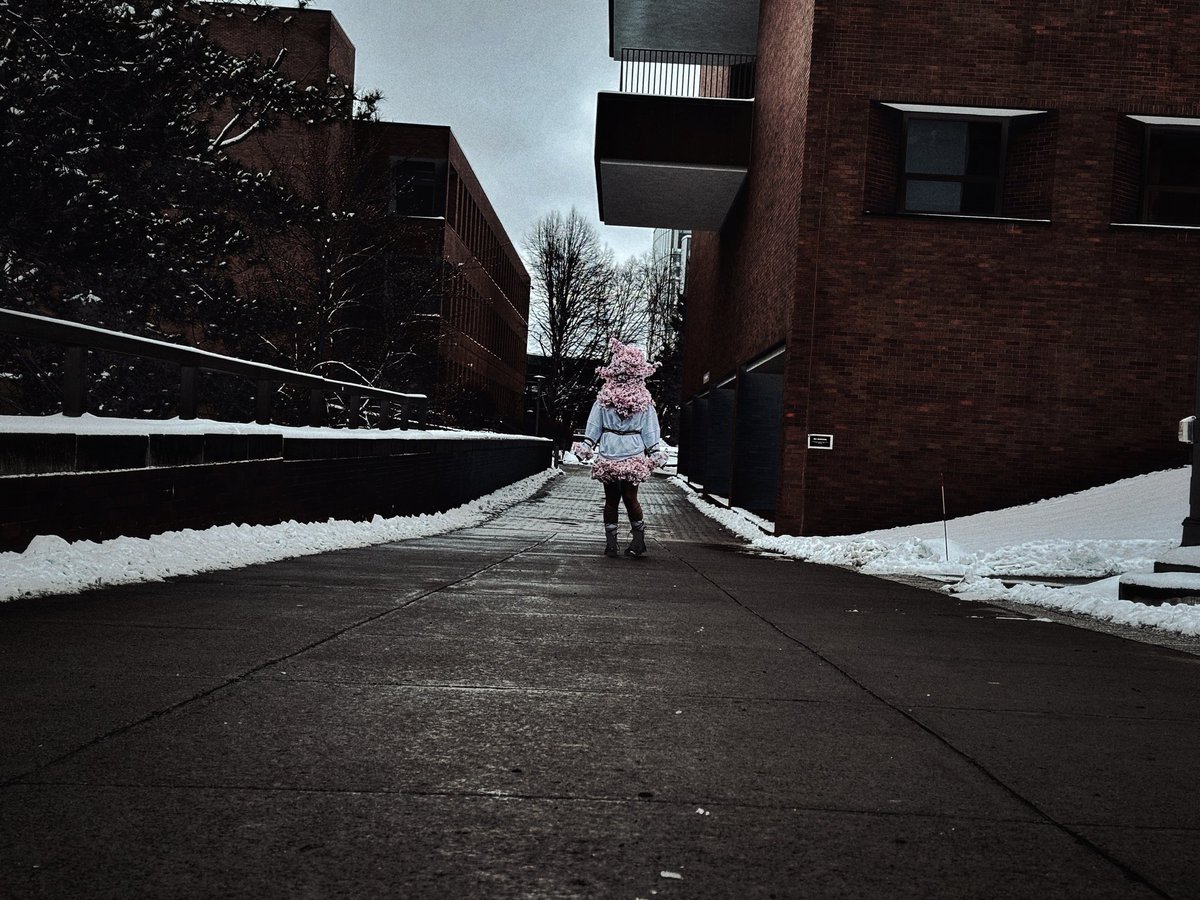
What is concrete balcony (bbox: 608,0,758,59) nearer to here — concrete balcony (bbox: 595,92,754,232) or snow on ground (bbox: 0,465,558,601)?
concrete balcony (bbox: 595,92,754,232)

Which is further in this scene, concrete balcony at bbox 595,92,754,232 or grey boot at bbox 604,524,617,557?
concrete balcony at bbox 595,92,754,232

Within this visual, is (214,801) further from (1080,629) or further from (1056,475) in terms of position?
(1056,475)

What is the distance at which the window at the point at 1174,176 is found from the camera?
54.3ft

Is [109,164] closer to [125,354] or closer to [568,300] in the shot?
[125,354]

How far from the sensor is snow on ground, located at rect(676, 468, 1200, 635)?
26.9 feet

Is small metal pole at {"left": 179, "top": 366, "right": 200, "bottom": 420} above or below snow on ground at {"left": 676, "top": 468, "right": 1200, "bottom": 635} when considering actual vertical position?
above

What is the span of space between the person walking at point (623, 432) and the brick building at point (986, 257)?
436 centimetres

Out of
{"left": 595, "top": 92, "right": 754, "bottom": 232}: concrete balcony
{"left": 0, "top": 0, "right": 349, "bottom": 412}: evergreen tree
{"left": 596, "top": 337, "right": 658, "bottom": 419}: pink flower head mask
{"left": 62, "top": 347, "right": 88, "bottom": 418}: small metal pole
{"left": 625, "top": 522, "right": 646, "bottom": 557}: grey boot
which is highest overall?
{"left": 595, "top": 92, "right": 754, "bottom": 232}: concrete balcony

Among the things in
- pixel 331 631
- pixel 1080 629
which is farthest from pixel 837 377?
pixel 331 631

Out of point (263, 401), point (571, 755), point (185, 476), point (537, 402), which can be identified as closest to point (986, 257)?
point (263, 401)

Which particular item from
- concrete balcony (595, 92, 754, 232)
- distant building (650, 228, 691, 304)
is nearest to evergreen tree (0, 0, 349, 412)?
concrete balcony (595, 92, 754, 232)

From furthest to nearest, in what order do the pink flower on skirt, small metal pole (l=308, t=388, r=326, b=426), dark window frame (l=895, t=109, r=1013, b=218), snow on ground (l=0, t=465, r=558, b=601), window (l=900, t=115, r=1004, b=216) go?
window (l=900, t=115, r=1004, b=216) < dark window frame (l=895, t=109, r=1013, b=218) < small metal pole (l=308, t=388, r=326, b=426) < the pink flower on skirt < snow on ground (l=0, t=465, r=558, b=601)

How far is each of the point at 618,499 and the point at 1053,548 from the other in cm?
440

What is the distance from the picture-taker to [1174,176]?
1662 centimetres
